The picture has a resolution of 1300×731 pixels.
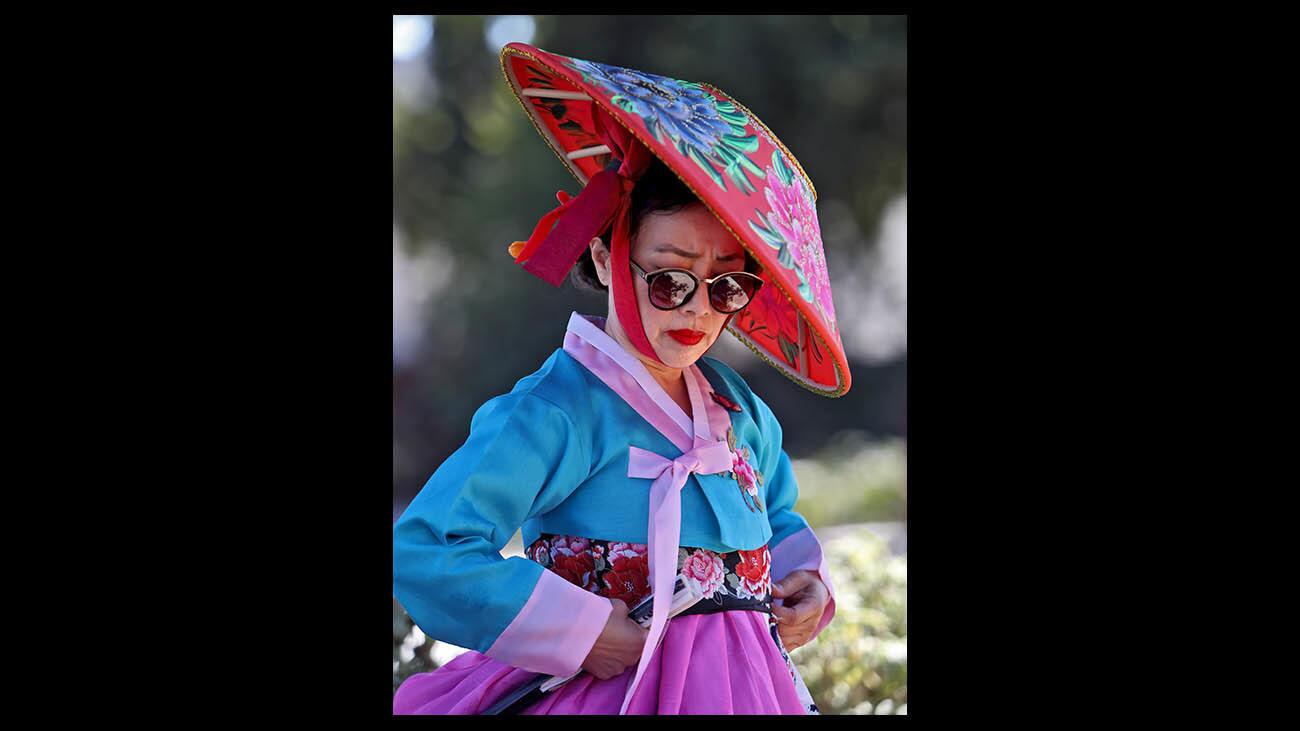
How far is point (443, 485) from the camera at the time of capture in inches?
76.7

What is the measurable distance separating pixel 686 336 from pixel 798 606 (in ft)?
2.22

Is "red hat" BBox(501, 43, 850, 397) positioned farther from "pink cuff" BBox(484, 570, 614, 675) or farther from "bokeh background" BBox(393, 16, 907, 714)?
"bokeh background" BBox(393, 16, 907, 714)

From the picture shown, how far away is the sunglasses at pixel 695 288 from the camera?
2068 millimetres

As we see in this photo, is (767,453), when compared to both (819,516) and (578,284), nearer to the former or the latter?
(578,284)

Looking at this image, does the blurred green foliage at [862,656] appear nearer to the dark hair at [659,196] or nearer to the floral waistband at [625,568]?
the floral waistband at [625,568]

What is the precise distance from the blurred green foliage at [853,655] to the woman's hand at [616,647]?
1667 mm

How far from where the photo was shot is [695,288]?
6.82 feet

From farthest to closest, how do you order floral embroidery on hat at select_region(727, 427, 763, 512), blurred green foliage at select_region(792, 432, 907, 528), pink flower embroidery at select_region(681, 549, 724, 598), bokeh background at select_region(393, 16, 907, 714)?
blurred green foliage at select_region(792, 432, 907, 528), bokeh background at select_region(393, 16, 907, 714), floral embroidery on hat at select_region(727, 427, 763, 512), pink flower embroidery at select_region(681, 549, 724, 598)

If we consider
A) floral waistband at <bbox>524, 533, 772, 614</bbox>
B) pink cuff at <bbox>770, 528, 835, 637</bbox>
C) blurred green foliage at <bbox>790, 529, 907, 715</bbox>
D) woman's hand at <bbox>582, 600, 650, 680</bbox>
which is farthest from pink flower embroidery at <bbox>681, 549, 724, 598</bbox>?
blurred green foliage at <bbox>790, 529, 907, 715</bbox>

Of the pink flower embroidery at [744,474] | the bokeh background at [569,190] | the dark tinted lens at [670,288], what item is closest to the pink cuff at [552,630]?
the pink flower embroidery at [744,474]

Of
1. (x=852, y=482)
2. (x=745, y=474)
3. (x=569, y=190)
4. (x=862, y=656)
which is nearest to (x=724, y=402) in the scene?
(x=745, y=474)

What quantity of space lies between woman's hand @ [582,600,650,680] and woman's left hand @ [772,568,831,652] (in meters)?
0.42

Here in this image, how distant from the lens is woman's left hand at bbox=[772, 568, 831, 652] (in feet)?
7.66

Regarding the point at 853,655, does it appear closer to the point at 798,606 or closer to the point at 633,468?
the point at 798,606
